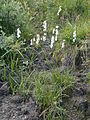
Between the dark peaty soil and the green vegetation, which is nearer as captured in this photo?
the dark peaty soil

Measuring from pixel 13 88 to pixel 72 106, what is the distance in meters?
0.75

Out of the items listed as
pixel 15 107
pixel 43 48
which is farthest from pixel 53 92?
pixel 43 48

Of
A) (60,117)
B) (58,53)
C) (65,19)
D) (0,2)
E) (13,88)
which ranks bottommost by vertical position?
(60,117)

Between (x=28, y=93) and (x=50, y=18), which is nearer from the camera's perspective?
(x=28, y=93)

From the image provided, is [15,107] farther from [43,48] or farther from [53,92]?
[43,48]

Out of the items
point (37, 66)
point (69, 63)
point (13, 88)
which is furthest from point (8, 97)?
point (69, 63)

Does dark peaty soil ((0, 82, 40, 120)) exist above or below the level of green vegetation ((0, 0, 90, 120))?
below

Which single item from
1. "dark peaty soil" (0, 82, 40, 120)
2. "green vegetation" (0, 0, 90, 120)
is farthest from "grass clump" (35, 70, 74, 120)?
"dark peaty soil" (0, 82, 40, 120)

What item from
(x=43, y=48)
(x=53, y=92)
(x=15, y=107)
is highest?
(x=43, y=48)

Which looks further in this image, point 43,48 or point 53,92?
point 43,48

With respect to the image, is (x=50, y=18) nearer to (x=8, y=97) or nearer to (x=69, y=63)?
(x=69, y=63)

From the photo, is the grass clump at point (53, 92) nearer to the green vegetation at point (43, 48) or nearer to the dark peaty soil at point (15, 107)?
the green vegetation at point (43, 48)

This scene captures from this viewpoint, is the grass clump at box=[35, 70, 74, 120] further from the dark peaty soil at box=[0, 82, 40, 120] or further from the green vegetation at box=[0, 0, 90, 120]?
the dark peaty soil at box=[0, 82, 40, 120]

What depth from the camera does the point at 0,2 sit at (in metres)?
4.17
